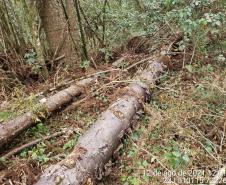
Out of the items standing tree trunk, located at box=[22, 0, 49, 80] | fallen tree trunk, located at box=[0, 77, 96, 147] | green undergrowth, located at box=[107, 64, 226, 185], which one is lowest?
green undergrowth, located at box=[107, 64, 226, 185]

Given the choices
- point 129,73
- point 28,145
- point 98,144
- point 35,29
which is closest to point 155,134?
point 98,144

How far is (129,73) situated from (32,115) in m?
2.24

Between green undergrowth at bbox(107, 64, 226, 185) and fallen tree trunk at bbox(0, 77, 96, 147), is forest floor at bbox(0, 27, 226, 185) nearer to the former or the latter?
green undergrowth at bbox(107, 64, 226, 185)

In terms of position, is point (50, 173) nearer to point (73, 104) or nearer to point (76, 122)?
point (76, 122)

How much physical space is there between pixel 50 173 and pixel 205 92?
→ 8.77 feet

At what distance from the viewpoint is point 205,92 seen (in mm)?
4660

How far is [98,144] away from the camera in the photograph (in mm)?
3430

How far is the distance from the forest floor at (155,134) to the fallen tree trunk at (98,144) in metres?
0.15

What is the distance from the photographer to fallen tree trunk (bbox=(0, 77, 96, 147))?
3.93 meters

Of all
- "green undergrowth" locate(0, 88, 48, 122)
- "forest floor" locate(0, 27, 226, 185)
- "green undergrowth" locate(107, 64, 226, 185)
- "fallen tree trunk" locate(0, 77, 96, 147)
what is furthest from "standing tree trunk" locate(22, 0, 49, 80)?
"green undergrowth" locate(107, 64, 226, 185)

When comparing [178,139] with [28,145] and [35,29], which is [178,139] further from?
[35,29]

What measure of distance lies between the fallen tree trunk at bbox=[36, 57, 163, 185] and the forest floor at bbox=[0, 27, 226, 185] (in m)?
0.15

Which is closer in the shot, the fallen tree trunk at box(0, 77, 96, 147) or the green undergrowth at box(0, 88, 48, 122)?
the fallen tree trunk at box(0, 77, 96, 147)

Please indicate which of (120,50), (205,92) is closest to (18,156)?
(205,92)
